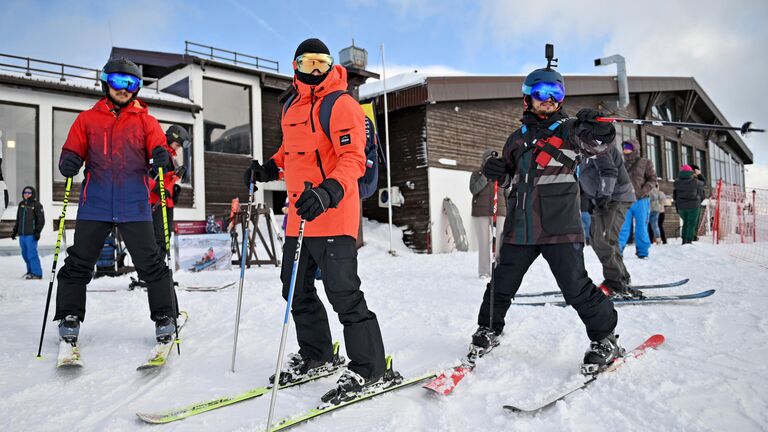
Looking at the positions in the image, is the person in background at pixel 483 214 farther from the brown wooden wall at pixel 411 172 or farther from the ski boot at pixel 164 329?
the brown wooden wall at pixel 411 172

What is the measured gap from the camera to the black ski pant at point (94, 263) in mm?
3508

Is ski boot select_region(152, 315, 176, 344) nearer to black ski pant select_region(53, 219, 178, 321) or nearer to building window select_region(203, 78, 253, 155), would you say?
black ski pant select_region(53, 219, 178, 321)

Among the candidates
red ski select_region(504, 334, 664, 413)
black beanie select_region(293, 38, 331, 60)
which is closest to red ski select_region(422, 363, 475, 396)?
red ski select_region(504, 334, 664, 413)

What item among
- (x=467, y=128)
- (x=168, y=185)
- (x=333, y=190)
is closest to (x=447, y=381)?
(x=333, y=190)

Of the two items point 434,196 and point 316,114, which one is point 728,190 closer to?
point 434,196

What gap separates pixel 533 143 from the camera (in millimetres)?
3213

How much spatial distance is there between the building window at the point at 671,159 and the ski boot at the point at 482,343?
24.6m

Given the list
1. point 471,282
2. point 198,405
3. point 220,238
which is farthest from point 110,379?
point 220,238

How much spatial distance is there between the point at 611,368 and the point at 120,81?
12.7 feet

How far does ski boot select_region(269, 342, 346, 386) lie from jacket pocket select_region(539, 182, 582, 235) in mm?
1583

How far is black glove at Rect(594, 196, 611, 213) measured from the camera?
5.73 m

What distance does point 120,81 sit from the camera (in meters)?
3.63

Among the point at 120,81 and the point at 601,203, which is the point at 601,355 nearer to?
the point at 601,203

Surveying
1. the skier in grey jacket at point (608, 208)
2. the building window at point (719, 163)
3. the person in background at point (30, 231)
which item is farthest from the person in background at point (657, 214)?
the building window at point (719, 163)
